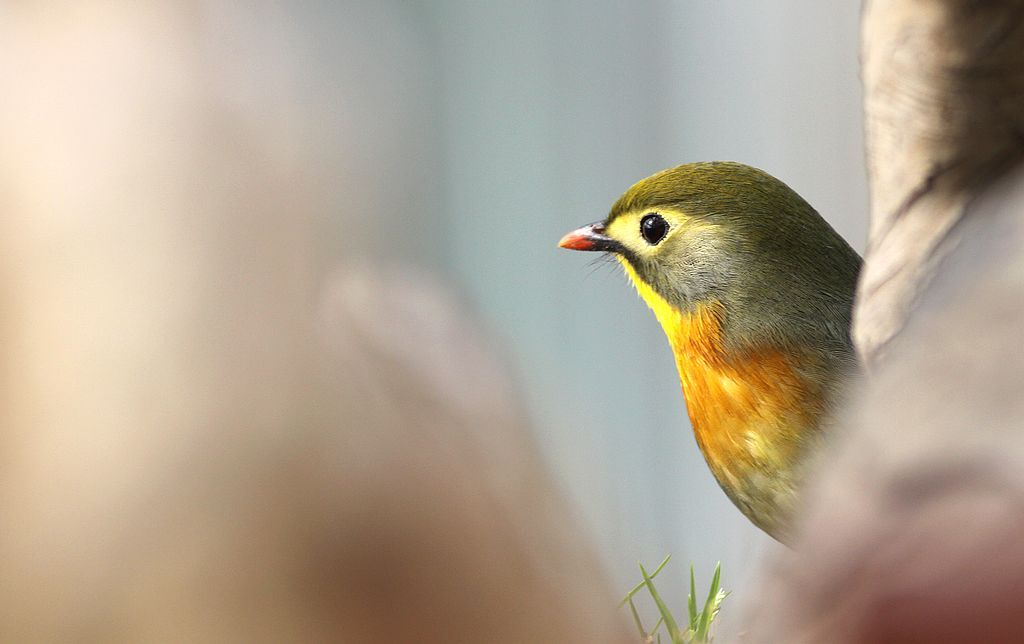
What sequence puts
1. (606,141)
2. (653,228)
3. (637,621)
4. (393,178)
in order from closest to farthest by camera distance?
(637,621) → (653,228) → (393,178) → (606,141)

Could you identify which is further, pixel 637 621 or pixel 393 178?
pixel 393 178

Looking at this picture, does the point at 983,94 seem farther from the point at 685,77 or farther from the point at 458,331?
the point at 685,77

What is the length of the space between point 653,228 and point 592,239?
0.10ft

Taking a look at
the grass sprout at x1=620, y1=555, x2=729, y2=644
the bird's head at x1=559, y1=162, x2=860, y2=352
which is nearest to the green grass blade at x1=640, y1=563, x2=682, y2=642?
the grass sprout at x1=620, y1=555, x2=729, y2=644

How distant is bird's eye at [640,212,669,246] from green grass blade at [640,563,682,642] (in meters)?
0.16

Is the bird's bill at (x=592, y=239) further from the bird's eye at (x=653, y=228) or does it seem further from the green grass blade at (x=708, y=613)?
the green grass blade at (x=708, y=613)

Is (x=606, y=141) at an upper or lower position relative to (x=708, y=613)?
upper

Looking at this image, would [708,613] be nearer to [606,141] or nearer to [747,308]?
[747,308]

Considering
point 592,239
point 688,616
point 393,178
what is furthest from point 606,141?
point 688,616

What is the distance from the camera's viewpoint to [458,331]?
34cm

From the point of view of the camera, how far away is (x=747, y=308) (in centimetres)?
49

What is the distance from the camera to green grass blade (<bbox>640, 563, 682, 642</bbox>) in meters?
0.42

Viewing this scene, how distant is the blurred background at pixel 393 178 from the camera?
36 centimetres

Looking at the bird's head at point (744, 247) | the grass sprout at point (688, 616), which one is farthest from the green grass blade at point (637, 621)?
the bird's head at point (744, 247)
